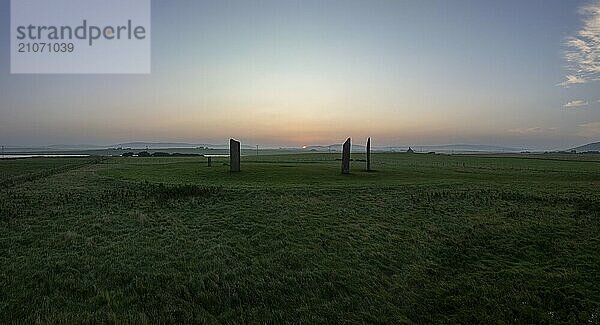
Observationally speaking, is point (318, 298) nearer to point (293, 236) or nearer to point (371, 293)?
point (371, 293)

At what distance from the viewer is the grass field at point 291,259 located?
7.75 m

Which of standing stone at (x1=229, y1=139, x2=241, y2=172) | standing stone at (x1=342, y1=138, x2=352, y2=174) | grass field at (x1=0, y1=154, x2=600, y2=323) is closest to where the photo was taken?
grass field at (x1=0, y1=154, x2=600, y2=323)

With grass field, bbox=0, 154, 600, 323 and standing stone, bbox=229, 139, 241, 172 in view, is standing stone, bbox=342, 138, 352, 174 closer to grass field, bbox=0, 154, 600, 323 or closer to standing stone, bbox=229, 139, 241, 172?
standing stone, bbox=229, 139, 241, 172

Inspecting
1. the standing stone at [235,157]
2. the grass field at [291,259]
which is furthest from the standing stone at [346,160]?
the grass field at [291,259]

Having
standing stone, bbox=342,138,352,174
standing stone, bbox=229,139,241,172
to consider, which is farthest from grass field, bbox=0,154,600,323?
standing stone, bbox=342,138,352,174

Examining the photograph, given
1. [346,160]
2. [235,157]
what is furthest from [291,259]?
[346,160]

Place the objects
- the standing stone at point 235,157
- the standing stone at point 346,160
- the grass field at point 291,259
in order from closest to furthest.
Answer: the grass field at point 291,259 → the standing stone at point 235,157 → the standing stone at point 346,160

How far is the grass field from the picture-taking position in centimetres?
775

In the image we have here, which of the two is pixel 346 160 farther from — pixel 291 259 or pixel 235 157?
pixel 291 259

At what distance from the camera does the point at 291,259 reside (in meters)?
10.2

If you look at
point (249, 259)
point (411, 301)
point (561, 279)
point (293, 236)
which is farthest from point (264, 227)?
point (561, 279)

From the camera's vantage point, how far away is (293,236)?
12188 mm

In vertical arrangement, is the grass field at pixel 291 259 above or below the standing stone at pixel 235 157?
below

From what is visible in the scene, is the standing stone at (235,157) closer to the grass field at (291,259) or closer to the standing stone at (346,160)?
the standing stone at (346,160)
